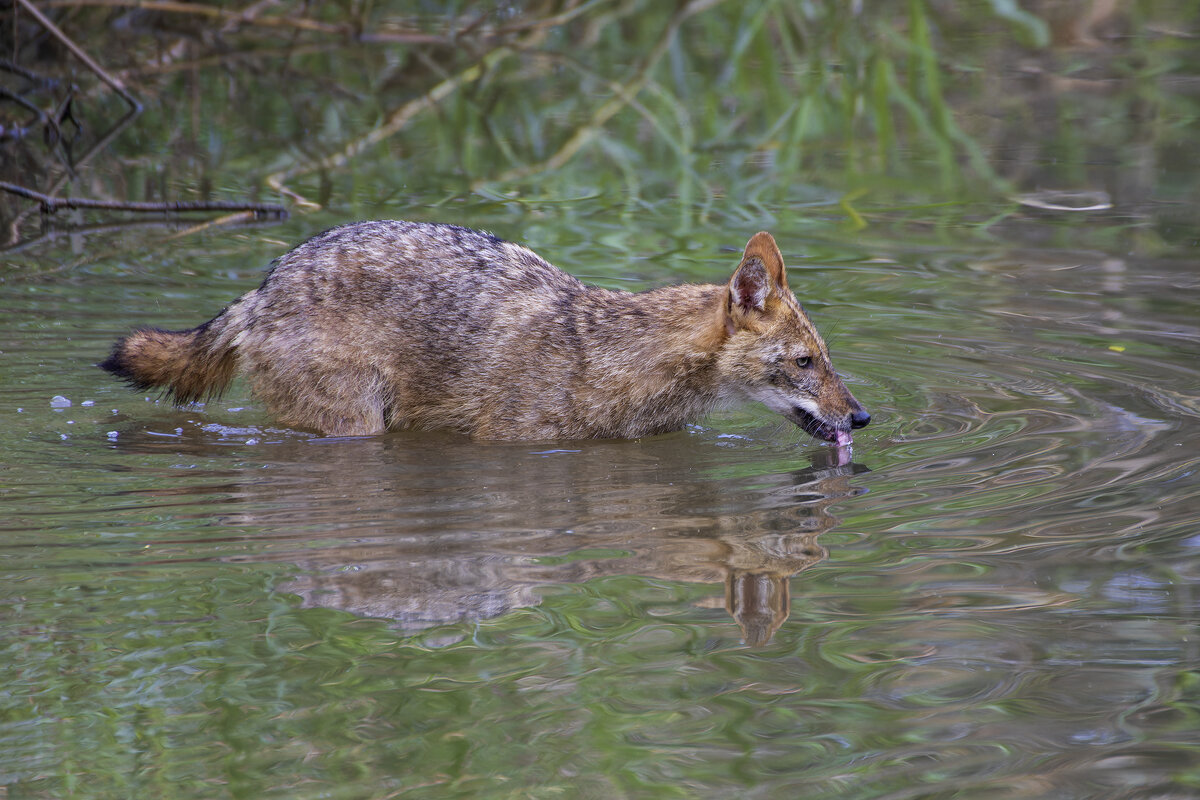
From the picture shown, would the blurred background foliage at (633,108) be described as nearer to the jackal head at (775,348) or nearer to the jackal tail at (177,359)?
the jackal tail at (177,359)

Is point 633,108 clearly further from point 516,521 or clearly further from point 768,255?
point 516,521

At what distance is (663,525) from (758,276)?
6.24ft

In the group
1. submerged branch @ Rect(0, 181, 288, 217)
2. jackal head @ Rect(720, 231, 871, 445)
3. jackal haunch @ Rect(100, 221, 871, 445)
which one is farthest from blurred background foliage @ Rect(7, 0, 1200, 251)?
jackal head @ Rect(720, 231, 871, 445)

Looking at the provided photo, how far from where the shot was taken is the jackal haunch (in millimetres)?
7535

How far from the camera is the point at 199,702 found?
4320mm

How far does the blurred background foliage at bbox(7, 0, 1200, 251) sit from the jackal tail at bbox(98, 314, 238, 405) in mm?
3393

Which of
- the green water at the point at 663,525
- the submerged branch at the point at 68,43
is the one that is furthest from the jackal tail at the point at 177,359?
the submerged branch at the point at 68,43

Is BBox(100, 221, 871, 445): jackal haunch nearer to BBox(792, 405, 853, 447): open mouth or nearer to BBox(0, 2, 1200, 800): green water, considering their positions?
BBox(792, 405, 853, 447): open mouth

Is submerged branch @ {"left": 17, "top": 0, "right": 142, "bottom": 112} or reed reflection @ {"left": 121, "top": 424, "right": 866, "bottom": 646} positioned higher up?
submerged branch @ {"left": 17, "top": 0, "right": 142, "bottom": 112}

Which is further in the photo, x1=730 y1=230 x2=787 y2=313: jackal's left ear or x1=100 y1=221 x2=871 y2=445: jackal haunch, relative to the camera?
x1=100 y1=221 x2=871 y2=445: jackal haunch

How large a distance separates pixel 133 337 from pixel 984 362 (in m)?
4.88

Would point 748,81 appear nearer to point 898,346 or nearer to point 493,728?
point 898,346

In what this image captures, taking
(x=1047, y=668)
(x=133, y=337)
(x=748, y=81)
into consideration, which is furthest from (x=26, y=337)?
(x=748, y=81)

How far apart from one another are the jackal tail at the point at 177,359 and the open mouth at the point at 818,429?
306cm
